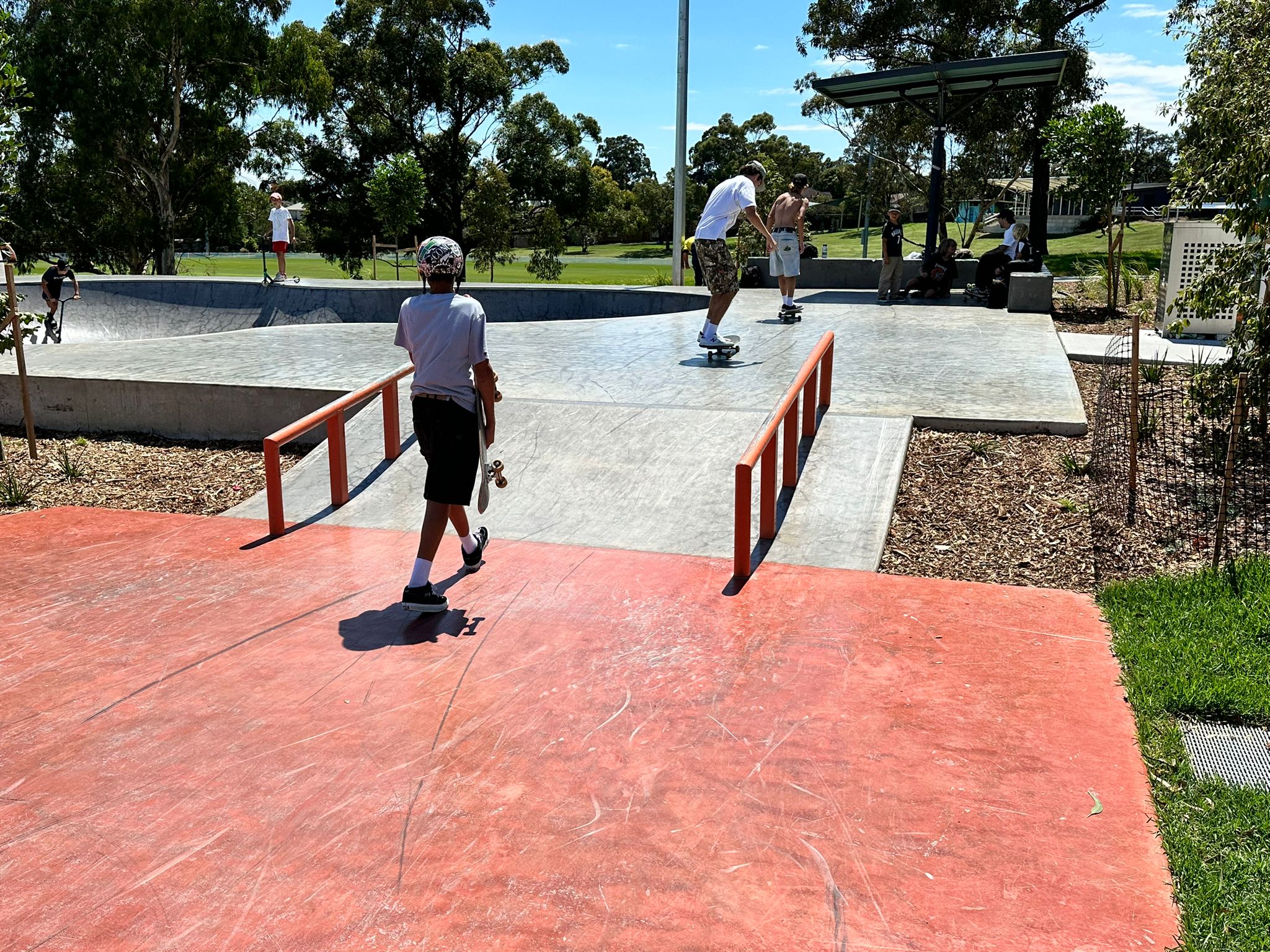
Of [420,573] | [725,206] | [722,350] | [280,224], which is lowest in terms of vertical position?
[420,573]

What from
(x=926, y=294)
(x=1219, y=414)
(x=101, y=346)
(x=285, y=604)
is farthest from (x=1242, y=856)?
(x=926, y=294)

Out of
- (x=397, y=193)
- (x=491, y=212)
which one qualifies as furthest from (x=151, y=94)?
(x=491, y=212)

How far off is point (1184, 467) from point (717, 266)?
449 cm

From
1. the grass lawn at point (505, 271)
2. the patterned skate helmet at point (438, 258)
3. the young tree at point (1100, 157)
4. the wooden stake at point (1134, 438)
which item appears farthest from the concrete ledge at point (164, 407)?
the grass lawn at point (505, 271)

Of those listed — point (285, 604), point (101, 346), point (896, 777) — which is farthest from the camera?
point (101, 346)

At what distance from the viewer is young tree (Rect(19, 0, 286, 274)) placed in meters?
31.0

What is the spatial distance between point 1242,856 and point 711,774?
1.71 m

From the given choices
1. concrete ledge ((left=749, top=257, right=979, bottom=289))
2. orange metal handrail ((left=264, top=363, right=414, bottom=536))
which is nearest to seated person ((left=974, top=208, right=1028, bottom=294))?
concrete ledge ((left=749, top=257, right=979, bottom=289))

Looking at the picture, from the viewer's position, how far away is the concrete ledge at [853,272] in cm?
1861

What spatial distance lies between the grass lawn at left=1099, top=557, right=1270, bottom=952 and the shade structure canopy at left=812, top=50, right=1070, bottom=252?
39.0 feet

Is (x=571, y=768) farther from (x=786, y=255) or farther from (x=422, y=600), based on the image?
(x=786, y=255)

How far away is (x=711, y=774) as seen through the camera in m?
3.62

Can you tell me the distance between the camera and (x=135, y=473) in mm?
8523

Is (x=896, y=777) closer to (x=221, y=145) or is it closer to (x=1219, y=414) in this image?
(x=1219, y=414)
